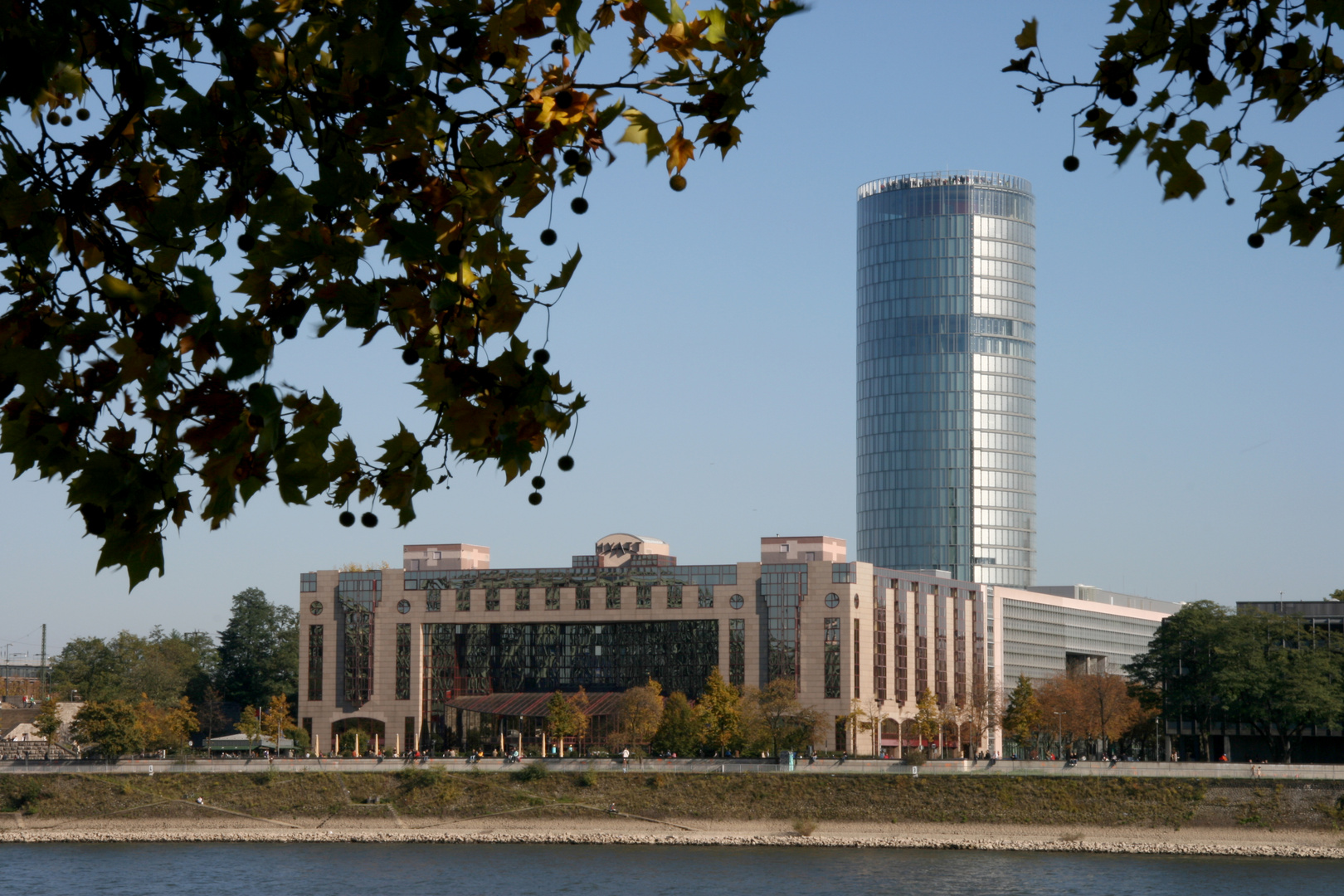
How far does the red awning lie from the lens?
412 feet

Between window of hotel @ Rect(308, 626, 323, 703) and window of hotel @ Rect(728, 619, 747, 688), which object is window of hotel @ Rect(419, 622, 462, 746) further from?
window of hotel @ Rect(728, 619, 747, 688)

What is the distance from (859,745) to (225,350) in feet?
401

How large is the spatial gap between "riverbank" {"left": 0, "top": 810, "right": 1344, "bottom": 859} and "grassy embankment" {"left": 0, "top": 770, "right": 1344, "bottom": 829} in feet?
2.55

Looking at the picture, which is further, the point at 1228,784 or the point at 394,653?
the point at 394,653

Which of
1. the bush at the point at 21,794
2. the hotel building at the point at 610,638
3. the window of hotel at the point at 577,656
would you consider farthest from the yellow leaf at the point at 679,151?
the window of hotel at the point at 577,656

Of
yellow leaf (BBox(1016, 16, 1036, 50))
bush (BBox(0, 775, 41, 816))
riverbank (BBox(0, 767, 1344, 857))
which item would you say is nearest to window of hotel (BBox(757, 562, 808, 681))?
riverbank (BBox(0, 767, 1344, 857))

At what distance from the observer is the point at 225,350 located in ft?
24.4

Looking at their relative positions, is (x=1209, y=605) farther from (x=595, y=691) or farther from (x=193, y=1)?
(x=193, y=1)

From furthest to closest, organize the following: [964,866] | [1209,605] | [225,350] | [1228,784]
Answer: [1209,605], [1228,784], [964,866], [225,350]

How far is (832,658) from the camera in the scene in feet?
407

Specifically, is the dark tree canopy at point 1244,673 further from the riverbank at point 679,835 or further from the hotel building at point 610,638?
the riverbank at point 679,835

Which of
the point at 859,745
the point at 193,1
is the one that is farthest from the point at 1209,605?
the point at 193,1

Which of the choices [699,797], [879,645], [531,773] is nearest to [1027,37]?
[699,797]

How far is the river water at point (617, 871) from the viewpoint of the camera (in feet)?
232
